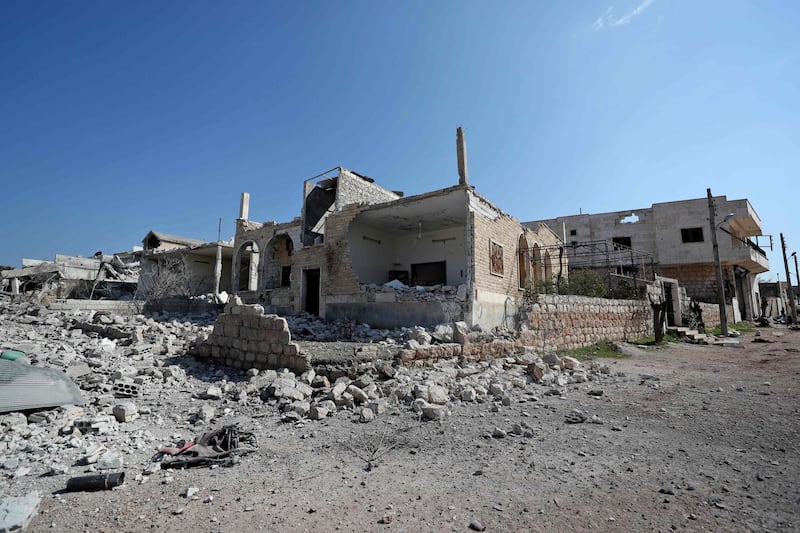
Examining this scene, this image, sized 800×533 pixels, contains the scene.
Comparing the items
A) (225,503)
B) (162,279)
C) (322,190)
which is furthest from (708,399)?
(162,279)

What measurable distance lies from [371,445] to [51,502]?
2.65m

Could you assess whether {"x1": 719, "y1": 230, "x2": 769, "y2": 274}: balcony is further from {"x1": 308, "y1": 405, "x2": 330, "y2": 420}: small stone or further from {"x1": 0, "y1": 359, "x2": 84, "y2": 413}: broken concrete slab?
{"x1": 0, "y1": 359, "x2": 84, "y2": 413}: broken concrete slab

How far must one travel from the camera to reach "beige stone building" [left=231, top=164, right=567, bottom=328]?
11359 mm

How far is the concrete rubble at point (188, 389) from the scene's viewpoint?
153 inches

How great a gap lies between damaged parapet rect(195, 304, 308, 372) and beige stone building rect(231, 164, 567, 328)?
5.07 metres

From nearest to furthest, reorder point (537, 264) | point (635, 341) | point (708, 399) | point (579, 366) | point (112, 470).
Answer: point (112, 470) → point (708, 399) → point (579, 366) → point (635, 341) → point (537, 264)

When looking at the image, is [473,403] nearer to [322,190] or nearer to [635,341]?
[635,341]

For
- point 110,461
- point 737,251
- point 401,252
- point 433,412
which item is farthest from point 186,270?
point 737,251

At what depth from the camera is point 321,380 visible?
6.35 meters

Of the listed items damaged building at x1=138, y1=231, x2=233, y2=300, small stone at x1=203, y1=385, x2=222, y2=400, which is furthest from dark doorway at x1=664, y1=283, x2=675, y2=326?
damaged building at x1=138, y1=231, x2=233, y2=300

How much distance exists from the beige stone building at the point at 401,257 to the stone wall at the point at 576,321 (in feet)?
2.84

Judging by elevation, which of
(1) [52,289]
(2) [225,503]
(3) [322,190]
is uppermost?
(3) [322,190]

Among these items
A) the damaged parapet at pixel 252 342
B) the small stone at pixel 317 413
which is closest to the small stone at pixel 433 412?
the small stone at pixel 317 413

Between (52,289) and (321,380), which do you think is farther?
(52,289)
